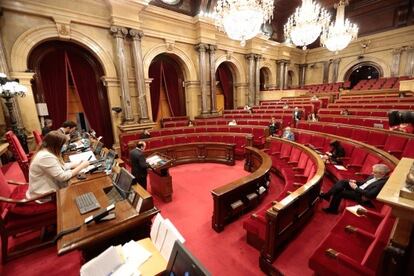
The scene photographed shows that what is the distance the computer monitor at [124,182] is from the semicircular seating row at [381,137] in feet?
13.7

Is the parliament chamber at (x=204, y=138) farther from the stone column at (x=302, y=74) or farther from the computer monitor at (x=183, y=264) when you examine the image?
the stone column at (x=302, y=74)

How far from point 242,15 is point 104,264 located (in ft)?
16.7

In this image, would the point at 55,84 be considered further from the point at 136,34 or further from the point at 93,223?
the point at 93,223

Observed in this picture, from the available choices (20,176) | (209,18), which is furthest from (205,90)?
(20,176)

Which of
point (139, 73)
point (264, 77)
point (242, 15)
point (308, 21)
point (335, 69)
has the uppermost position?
point (308, 21)

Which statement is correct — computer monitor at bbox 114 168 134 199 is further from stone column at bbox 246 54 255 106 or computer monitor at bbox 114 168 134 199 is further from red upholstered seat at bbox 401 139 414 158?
stone column at bbox 246 54 255 106

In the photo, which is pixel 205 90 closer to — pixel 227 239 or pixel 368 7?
pixel 227 239

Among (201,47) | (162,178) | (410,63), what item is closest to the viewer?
(162,178)

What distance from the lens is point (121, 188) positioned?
1.93 m

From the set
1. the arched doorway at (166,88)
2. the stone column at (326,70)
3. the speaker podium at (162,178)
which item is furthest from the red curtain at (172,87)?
the stone column at (326,70)

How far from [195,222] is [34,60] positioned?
6.83m

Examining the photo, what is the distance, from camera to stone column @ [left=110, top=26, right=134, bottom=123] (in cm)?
654

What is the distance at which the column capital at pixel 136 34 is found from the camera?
22.3 feet

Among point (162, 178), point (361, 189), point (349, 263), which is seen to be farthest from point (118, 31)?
point (349, 263)
